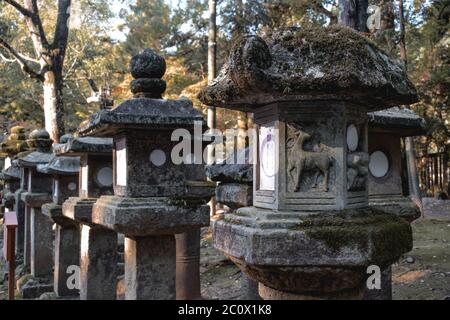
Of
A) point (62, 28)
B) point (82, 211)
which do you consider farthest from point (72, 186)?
point (62, 28)

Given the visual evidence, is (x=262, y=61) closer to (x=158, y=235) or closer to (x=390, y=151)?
(x=158, y=235)

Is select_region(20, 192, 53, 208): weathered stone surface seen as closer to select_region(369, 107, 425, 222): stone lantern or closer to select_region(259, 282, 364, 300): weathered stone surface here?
select_region(369, 107, 425, 222): stone lantern

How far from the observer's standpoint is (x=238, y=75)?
2.75m

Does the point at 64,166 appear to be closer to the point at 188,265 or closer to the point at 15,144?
the point at 188,265

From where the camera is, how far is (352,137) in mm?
3119

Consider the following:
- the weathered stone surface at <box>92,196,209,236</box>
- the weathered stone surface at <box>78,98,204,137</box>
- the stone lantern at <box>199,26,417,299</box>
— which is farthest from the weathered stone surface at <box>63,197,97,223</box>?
the stone lantern at <box>199,26,417,299</box>

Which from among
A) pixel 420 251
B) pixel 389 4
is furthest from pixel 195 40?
pixel 420 251

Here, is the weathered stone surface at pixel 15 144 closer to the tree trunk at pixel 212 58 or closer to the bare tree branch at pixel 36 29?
the bare tree branch at pixel 36 29

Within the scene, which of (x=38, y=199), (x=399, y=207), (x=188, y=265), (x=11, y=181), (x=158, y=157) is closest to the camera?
(x=158, y=157)

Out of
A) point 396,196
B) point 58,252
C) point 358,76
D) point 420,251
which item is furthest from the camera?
point 420,251

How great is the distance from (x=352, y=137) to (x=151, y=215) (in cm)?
199

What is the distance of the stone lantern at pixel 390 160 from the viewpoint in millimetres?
5043

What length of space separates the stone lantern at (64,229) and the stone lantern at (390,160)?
178 inches

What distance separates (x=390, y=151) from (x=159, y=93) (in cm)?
287
